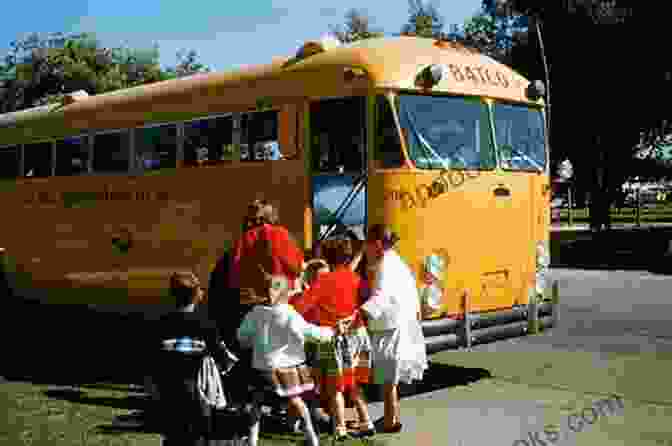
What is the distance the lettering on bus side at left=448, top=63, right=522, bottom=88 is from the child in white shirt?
3763 mm

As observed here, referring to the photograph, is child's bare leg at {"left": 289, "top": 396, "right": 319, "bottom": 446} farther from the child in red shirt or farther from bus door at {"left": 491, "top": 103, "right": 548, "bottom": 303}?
bus door at {"left": 491, "top": 103, "right": 548, "bottom": 303}

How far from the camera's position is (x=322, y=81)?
9.27m

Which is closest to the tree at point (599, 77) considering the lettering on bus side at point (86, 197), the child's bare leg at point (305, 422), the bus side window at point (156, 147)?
the lettering on bus side at point (86, 197)

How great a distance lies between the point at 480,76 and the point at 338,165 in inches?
73.9

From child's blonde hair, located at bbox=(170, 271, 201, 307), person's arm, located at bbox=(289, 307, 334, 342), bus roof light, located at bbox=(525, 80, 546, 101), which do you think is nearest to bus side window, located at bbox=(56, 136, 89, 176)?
→ bus roof light, located at bbox=(525, 80, 546, 101)

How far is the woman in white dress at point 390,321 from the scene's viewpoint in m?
7.39

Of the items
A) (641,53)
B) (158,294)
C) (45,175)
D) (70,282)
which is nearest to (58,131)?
(45,175)

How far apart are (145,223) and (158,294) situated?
3.01 ft

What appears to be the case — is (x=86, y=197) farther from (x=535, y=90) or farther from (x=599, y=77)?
(x=599, y=77)

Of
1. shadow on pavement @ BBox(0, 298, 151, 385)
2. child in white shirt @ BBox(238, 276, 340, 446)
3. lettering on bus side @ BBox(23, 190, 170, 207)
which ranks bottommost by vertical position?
shadow on pavement @ BBox(0, 298, 151, 385)

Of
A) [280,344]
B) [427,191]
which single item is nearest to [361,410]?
[280,344]

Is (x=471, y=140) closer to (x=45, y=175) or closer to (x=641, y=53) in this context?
(x=45, y=175)

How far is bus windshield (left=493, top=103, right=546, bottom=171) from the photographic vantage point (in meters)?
9.78

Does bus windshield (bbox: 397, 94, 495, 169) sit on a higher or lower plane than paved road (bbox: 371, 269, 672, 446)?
higher
